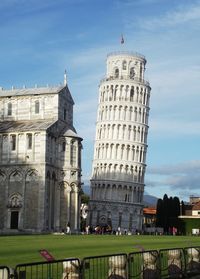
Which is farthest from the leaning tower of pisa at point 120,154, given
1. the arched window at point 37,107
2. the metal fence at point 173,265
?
the metal fence at point 173,265

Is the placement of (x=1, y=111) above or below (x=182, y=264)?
above

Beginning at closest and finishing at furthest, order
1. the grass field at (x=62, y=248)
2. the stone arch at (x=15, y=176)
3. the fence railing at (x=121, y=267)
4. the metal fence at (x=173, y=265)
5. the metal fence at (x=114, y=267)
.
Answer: the fence railing at (x=121, y=267) → the metal fence at (x=114, y=267) → the metal fence at (x=173, y=265) → the grass field at (x=62, y=248) → the stone arch at (x=15, y=176)

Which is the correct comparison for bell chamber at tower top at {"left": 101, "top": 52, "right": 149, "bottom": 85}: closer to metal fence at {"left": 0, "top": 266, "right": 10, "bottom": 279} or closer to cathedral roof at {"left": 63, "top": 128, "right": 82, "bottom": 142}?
cathedral roof at {"left": 63, "top": 128, "right": 82, "bottom": 142}

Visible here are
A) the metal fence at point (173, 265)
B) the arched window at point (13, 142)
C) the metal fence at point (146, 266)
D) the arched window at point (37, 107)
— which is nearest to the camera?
the metal fence at point (146, 266)

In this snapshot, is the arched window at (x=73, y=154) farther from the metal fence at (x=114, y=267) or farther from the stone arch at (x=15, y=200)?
the metal fence at (x=114, y=267)

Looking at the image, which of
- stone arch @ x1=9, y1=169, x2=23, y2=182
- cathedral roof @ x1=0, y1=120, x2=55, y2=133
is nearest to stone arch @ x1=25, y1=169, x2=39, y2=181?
stone arch @ x1=9, y1=169, x2=23, y2=182

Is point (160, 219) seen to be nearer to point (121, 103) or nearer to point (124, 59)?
point (121, 103)

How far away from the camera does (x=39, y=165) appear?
77.8 metres

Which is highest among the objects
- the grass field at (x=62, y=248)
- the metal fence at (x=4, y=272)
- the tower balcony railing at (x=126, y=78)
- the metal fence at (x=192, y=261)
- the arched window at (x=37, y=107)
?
the tower balcony railing at (x=126, y=78)

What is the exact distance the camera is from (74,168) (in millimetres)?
82312

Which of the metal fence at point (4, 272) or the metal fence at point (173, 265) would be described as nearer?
the metal fence at point (4, 272)

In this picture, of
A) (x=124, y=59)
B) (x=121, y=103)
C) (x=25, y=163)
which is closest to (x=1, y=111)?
(x=25, y=163)

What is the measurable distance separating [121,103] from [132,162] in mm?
13262

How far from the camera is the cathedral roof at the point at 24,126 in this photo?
79.3 m
